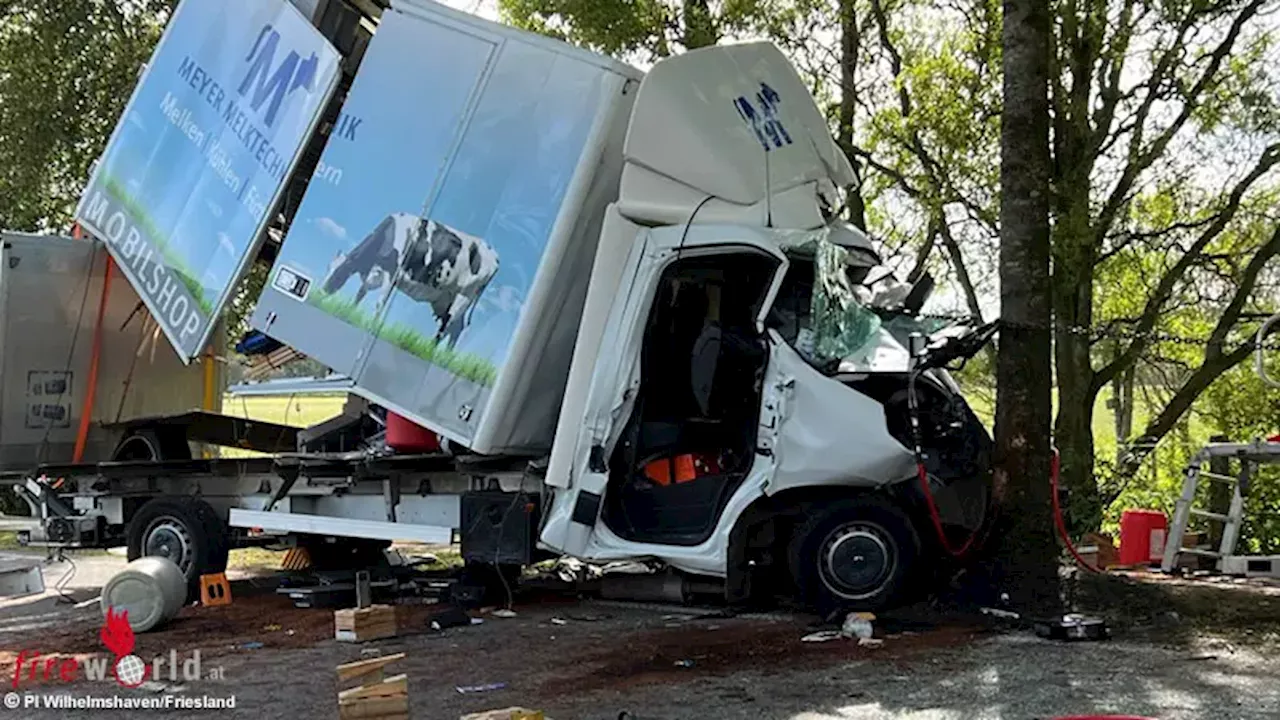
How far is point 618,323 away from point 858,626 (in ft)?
7.45

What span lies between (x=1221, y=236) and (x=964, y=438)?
9.24m

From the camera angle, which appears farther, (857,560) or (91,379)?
(91,379)

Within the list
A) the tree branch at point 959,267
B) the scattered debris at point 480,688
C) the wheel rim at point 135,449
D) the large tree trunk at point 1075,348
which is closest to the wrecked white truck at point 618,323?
the scattered debris at point 480,688

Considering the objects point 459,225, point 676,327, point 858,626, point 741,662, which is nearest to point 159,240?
point 459,225

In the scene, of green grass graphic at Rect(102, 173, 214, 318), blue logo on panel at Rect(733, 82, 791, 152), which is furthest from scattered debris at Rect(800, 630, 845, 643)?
green grass graphic at Rect(102, 173, 214, 318)

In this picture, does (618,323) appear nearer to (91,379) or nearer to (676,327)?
(676,327)

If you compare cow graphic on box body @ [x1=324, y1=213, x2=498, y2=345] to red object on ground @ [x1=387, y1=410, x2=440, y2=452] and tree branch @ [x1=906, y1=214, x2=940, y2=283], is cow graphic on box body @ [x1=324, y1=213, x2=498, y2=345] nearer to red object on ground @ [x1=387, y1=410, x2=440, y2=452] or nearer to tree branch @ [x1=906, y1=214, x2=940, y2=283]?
red object on ground @ [x1=387, y1=410, x2=440, y2=452]

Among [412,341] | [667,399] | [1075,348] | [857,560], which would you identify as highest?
[1075,348]

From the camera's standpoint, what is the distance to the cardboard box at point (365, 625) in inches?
310

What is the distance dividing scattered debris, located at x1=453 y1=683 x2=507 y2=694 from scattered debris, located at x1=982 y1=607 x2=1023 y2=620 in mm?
3071

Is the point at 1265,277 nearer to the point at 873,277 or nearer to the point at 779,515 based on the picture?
the point at 873,277

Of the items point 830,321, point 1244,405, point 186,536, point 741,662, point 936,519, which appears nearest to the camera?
point 741,662

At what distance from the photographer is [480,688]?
6.43 m

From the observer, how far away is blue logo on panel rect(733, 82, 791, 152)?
8.62m
